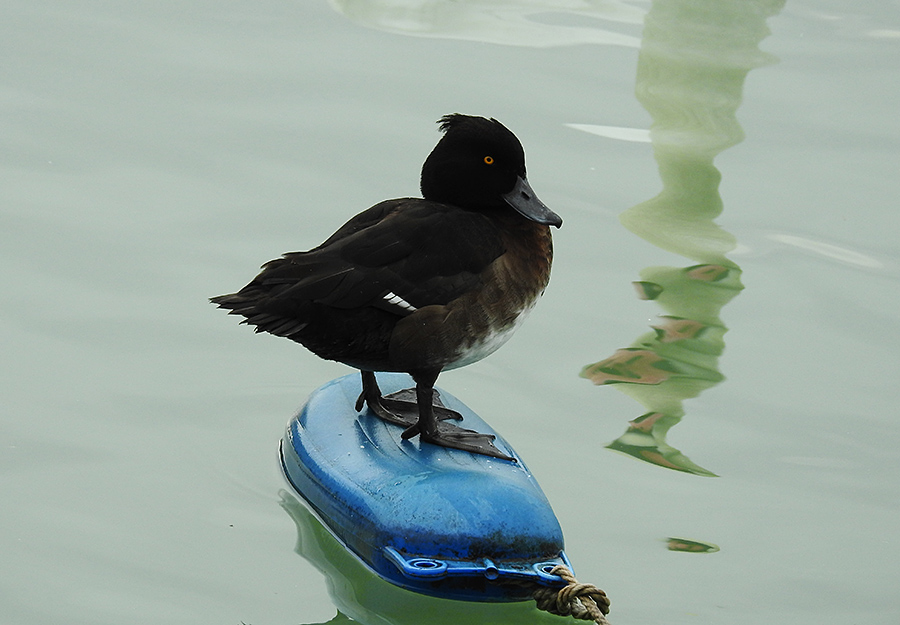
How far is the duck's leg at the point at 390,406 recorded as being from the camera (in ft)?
13.4

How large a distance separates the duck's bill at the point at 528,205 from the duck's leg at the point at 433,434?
1.95 ft

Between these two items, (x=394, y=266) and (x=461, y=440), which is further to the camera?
(x=461, y=440)

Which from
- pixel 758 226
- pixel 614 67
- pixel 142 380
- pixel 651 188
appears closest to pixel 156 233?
pixel 142 380

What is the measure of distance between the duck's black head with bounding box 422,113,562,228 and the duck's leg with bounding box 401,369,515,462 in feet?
1.98

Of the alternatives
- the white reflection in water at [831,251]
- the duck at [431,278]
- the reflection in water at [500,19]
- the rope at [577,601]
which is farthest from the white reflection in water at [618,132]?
the rope at [577,601]

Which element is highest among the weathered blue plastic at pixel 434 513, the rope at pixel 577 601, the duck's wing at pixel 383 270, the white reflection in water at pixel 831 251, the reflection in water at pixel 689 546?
the duck's wing at pixel 383 270

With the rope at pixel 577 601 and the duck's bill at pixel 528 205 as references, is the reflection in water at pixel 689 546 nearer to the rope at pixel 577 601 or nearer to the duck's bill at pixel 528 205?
the rope at pixel 577 601

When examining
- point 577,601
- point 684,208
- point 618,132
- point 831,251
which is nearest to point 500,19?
point 618,132

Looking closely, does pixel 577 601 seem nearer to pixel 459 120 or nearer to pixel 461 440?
pixel 461 440

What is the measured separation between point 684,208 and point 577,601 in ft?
12.4

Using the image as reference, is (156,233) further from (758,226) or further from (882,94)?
(882,94)

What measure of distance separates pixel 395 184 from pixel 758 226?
2.00 metres

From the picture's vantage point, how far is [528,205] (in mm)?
3965

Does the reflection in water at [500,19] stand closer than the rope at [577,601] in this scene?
Result: No
